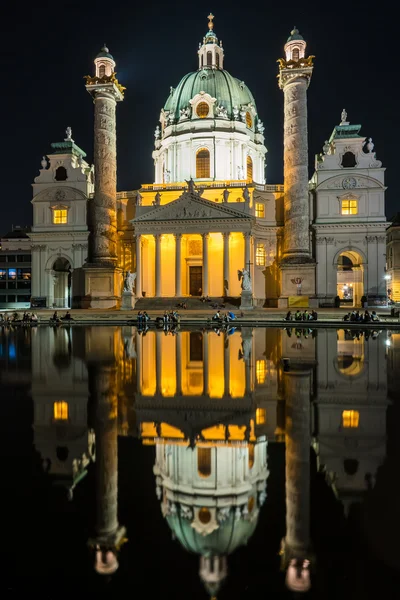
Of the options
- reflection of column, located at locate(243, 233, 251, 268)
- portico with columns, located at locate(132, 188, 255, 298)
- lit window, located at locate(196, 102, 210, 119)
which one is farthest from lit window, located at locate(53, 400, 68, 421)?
lit window, located at locate(196, 102, 210, 119)

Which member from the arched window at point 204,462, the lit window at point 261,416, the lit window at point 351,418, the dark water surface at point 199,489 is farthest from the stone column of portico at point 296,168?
the arched window at point 204,462

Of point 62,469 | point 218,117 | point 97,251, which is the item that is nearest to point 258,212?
point 218,117

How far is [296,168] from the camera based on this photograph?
151 ft

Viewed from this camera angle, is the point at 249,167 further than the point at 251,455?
Yes

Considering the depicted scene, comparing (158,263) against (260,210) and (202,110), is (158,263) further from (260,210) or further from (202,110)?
(202,110)

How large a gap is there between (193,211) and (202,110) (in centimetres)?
2038

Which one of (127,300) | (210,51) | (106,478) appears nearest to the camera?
(106,478)

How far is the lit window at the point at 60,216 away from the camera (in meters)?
53.8

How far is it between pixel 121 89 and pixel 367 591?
56026mm

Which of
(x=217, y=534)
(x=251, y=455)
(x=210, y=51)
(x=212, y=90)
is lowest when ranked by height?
(x=217, y=534)

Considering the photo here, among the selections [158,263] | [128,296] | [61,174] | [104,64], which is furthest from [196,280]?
[104,64]

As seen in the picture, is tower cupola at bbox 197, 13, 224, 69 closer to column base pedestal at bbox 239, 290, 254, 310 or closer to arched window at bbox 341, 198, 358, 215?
arched window at bbox 341, 198, 358, 215

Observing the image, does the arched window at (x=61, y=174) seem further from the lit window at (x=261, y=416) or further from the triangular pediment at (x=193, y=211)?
Answer: the lit window at (x=261, y=416)

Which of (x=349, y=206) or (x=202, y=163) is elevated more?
(x=202, y=163)
